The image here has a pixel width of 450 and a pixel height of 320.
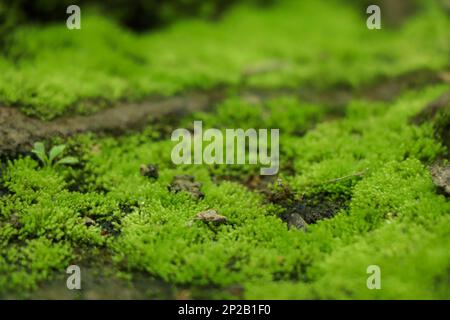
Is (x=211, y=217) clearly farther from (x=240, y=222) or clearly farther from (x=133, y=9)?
(x=133, y=9)

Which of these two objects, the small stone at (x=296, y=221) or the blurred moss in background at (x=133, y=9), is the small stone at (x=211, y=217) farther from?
the blurred moss in background at (x=133, y=9)

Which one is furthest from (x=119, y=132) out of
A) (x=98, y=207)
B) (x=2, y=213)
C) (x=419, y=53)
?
(x=419, y=53)

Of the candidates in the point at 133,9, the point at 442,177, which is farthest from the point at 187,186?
the point at 133,9

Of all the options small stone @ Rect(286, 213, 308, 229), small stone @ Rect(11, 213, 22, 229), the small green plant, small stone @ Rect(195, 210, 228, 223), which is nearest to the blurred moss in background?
the small green plant

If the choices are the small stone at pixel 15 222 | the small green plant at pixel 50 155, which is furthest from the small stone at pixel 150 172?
the small stone at pixel 15 222

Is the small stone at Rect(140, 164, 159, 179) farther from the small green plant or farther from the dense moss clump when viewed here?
the small green plant

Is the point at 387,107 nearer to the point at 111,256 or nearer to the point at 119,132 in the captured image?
the point at 119,132
